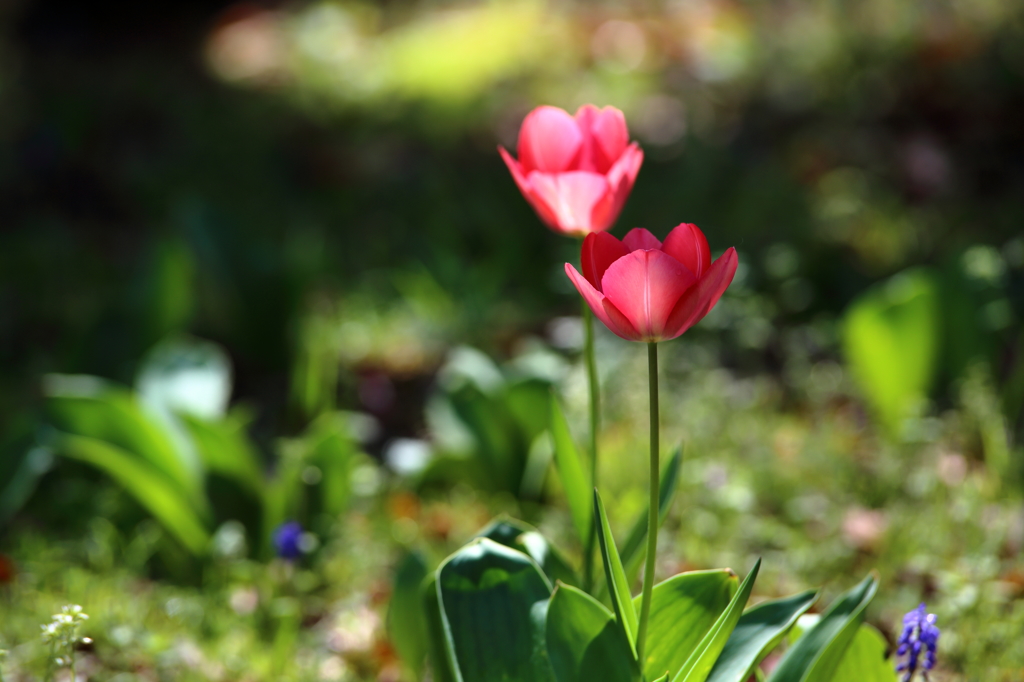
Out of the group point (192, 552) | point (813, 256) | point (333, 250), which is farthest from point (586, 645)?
point (333, 250)

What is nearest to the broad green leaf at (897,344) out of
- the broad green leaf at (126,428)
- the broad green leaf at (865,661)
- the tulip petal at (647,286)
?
the broad green leaf at (865,661)

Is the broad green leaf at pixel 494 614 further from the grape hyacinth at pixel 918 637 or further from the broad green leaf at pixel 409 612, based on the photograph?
the grape hyacinth at pixel 918 637

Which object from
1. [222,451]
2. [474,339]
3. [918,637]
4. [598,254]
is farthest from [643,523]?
[474,339]

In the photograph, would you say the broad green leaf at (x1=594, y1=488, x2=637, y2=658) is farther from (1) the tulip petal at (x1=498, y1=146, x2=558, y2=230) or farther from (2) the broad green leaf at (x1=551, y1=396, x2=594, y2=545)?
(1) the tulip petal at (x1=498, y1=146, x2=558, y2=230)

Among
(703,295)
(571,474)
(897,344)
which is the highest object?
(703,295)

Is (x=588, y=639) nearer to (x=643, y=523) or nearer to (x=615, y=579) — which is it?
(x=615, y=579)

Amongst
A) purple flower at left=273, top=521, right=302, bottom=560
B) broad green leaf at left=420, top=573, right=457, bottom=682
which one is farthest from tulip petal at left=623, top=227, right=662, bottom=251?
purple flower at left=273, top=521, right=302, bottom=560

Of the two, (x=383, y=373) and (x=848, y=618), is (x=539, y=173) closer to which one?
(x=848, y=618)
